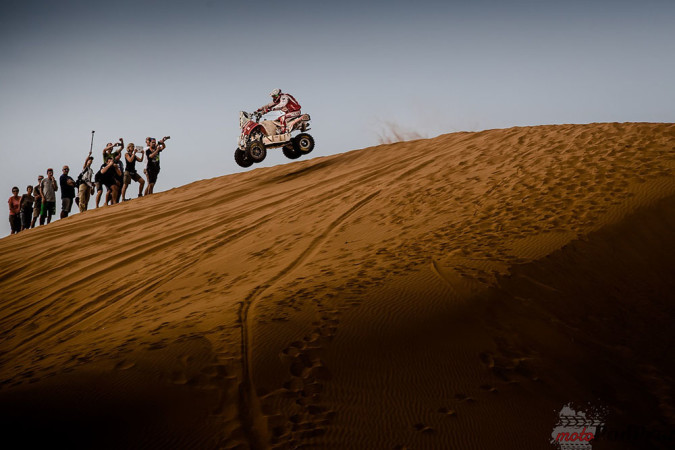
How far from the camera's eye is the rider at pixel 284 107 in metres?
12.9

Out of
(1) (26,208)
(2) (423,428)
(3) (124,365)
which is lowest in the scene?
(2) (423,428)

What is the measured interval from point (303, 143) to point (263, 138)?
1198 mm

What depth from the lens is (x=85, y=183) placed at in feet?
43.4

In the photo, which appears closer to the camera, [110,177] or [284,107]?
[284,107]

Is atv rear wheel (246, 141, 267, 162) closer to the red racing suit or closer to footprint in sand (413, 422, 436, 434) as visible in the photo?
the red racing suit

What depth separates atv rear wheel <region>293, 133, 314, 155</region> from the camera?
13445mm

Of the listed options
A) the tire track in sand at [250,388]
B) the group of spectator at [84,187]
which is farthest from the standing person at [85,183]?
the tire track in sand at [250,388]

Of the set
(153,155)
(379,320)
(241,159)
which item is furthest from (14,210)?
(379,320)

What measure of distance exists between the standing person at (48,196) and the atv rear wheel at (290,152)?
6.27 m

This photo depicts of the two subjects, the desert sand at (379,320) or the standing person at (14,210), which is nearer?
the desert sand at (379,320)

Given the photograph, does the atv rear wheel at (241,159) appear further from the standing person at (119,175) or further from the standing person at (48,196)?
the standing person at (48,196)

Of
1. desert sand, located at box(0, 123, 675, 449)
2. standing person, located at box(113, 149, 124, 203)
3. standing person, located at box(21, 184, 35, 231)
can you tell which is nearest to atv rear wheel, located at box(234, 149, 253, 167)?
standing person, located at box(113, 149, 124, 203)

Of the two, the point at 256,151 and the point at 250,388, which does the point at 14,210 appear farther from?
the point at 250,388

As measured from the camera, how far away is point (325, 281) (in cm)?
482
